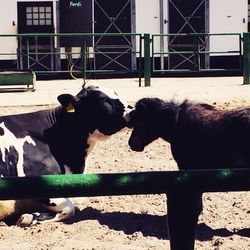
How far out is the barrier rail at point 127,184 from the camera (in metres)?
1.69

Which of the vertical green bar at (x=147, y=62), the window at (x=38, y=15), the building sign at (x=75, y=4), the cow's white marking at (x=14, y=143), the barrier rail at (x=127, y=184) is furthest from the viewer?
the window at (x=38, y=15)

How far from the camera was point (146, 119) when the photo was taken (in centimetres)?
506

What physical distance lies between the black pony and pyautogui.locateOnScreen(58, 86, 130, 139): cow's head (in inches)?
10.5

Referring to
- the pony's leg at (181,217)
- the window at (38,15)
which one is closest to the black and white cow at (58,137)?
the pony's leg at (181,217)

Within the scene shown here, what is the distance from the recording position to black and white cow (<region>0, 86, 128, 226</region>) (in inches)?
191

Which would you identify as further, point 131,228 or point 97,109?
point 97,109

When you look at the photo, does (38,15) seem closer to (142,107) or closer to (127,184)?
(142,107)

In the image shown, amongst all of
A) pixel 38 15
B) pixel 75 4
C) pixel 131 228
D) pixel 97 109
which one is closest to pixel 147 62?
pixel 75 4

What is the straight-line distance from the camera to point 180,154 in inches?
187

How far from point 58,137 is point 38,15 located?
16058 millimetres

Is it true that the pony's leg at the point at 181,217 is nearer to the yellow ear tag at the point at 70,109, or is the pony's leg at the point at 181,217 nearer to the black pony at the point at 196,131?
the black pony at the point at 196,131

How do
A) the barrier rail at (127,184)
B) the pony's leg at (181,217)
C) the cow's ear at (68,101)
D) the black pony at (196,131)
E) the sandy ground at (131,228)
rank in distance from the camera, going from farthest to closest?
the cow's ear at (68,101) < the black pony at (196,131) < the sandy ground at (131,228) < the pony's leg at (181,217) < the barrier rail at (127,184)

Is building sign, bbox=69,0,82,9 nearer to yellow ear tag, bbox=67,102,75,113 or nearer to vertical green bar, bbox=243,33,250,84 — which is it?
vertical green bar, bbox=243,33,250,84

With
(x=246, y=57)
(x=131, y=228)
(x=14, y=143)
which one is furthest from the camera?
(x=246, y=57)
